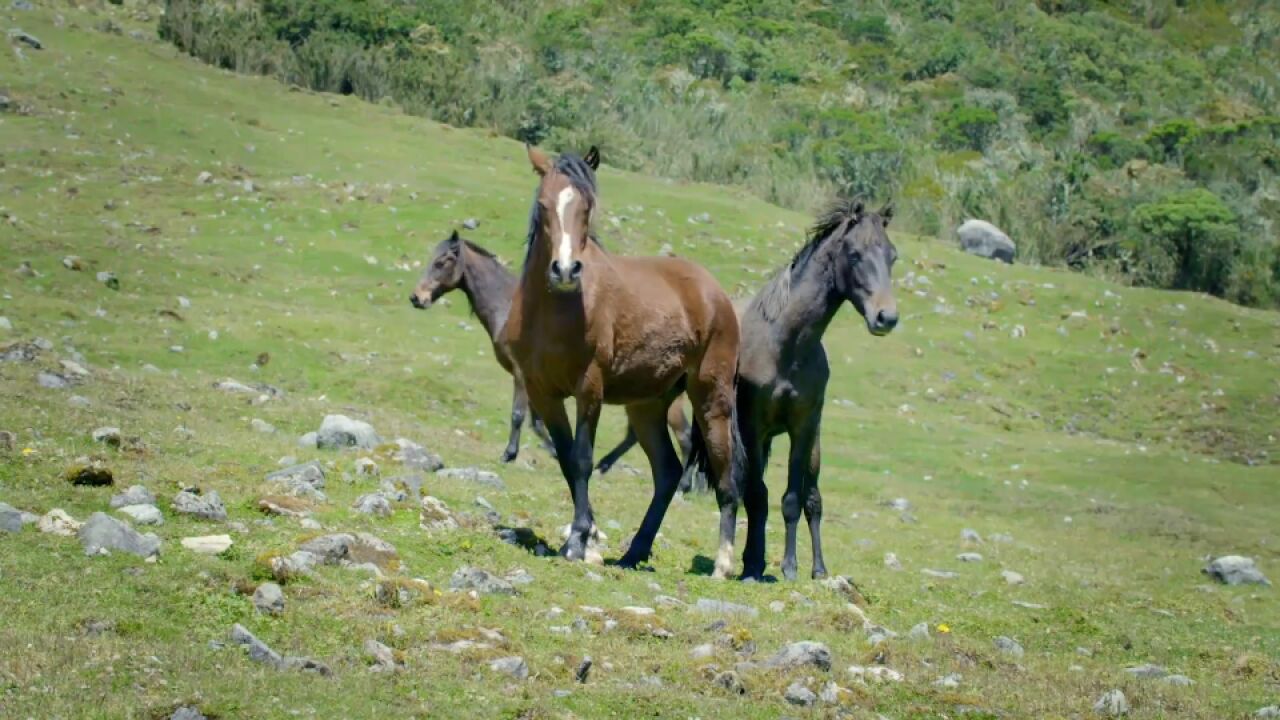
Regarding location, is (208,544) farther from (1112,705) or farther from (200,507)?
(1112,705)

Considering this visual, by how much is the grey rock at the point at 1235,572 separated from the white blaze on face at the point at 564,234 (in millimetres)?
9725

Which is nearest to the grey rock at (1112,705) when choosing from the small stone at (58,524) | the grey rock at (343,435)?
the small stone at (58,524)

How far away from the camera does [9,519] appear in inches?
335

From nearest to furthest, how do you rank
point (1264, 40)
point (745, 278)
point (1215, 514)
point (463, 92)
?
point (1215, 514), point (745, 278), point (463, 92), point (1264, 40)

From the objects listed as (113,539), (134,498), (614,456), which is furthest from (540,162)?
(614,456)

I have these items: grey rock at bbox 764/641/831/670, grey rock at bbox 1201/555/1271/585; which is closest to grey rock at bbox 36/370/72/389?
grey rock at bbox 764/641/831/670

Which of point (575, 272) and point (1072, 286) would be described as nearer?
point (575, 272)

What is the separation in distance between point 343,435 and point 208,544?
5504mm

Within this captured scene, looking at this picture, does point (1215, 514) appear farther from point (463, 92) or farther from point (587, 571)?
point (463, 92)

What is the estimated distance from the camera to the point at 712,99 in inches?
2313

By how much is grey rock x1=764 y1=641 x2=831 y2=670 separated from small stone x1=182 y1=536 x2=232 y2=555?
319 centimetres

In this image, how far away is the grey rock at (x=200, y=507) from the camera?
31.0ft

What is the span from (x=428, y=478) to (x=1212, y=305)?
27.8m

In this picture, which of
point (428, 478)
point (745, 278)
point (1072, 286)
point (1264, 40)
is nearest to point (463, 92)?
point (745, 278)
